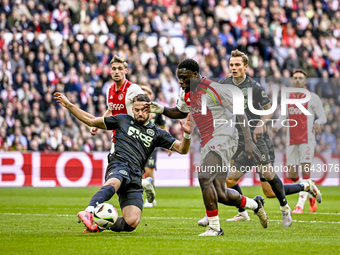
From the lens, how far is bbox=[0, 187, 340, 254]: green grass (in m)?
5.78

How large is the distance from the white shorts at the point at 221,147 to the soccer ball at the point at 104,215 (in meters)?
1.47

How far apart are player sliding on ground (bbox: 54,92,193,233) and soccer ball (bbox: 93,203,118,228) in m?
0.48

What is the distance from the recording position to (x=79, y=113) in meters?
7.27

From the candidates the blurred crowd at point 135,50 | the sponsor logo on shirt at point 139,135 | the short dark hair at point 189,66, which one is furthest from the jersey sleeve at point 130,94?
the blurred crowd at point 135,50

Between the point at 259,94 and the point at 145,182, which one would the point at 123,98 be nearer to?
the point at 259,94

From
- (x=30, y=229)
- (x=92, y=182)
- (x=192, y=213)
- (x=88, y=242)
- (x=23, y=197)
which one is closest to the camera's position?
(x=88, y=242)

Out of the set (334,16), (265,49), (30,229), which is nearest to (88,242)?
(30,229)

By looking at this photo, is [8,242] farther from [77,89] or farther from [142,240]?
[77,89]

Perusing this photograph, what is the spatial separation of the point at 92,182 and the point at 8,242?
11328 millimetres

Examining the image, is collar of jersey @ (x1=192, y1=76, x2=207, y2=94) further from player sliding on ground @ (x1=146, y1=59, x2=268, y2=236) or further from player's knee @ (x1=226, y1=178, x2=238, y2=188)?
player's knee @ (x1=226, y1=178, x2=238, y2=188)

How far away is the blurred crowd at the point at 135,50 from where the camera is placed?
1806cm

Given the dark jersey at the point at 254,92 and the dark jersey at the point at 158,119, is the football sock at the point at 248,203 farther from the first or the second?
the dark jersey at the point at 158,119

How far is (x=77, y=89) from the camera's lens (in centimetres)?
1891

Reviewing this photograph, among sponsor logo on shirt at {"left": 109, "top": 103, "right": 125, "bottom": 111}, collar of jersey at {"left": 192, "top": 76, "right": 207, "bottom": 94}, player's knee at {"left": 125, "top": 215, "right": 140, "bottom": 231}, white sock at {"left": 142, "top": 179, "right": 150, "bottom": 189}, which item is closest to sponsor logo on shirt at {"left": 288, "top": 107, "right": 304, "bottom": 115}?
white sock at {"left": 142, "top": 179, "right": 150, "bottom": 189}
